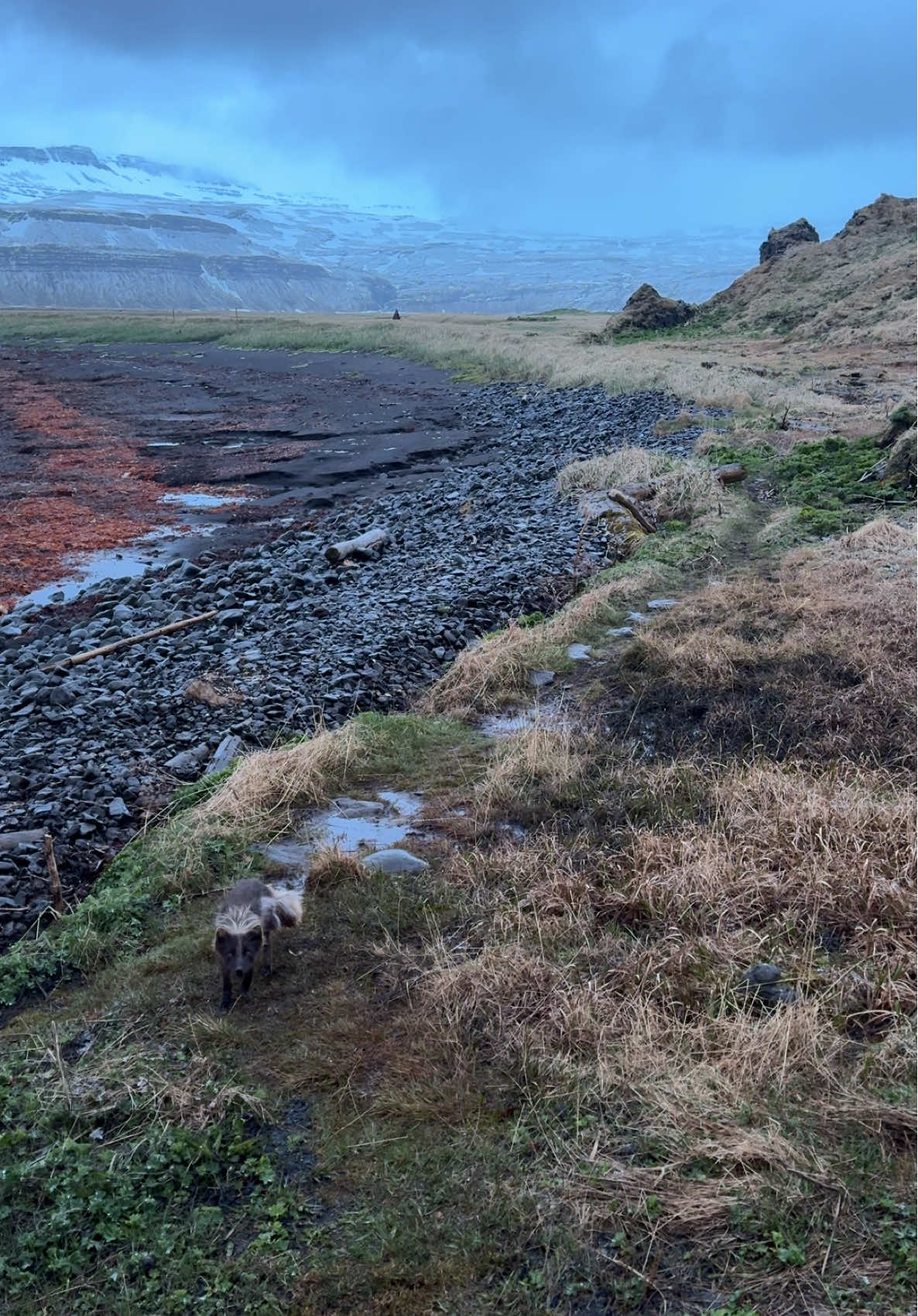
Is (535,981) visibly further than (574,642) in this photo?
No

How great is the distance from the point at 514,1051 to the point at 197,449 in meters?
22.1

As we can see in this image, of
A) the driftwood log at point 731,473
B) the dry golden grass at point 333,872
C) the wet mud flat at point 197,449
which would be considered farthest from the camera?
the wet mud flat at point 197,449

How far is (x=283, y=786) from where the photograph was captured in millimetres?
6293

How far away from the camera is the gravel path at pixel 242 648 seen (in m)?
6.75

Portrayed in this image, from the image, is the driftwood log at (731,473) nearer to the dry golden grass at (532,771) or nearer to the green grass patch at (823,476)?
the green grass patch at (823,476)

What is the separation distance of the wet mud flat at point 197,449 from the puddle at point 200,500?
2.6 inches

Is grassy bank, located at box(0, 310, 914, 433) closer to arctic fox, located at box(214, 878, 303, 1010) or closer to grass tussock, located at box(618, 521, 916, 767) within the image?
grass tussock, located at box(618, 521, 916, 767)

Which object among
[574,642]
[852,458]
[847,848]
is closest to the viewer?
[847,848]

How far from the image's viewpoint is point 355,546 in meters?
13.1

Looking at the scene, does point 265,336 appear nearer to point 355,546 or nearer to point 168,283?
point 355,546

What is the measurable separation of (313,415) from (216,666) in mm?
20065

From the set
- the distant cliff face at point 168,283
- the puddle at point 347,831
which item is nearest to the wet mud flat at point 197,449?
the puddle at point 347,831

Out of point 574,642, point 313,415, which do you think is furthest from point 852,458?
point 313,415

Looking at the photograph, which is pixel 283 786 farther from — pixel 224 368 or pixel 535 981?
pixel 224 368
